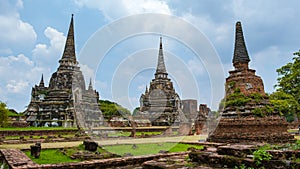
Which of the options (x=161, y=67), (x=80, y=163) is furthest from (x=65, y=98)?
(x=80, y=163)

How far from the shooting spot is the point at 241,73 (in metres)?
17.5

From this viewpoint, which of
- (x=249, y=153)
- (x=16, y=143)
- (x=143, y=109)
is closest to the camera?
(x=249, y=153)

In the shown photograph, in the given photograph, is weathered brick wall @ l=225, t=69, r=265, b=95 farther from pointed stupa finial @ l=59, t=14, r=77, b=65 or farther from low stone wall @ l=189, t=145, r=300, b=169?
pointed stupa finial @ l=59, t=14, r=77, b=65

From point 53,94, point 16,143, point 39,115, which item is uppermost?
point 53,94

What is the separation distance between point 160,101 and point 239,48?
27.0 meters

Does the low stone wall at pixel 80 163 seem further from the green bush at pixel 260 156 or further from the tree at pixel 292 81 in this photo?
the tree at pixel 292 81

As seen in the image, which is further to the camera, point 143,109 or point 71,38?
point 143,109

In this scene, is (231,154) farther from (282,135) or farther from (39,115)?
(39,115)

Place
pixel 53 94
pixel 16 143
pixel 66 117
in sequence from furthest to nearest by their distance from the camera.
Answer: pixel 53 94 → pixel 66 117 → pixel 16 143

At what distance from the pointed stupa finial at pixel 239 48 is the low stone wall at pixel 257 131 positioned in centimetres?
454

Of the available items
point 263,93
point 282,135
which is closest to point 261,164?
point 282,135

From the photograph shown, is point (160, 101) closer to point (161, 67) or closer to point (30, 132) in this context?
point (161, 67)

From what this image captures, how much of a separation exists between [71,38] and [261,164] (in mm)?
39549

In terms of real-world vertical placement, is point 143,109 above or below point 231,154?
above
